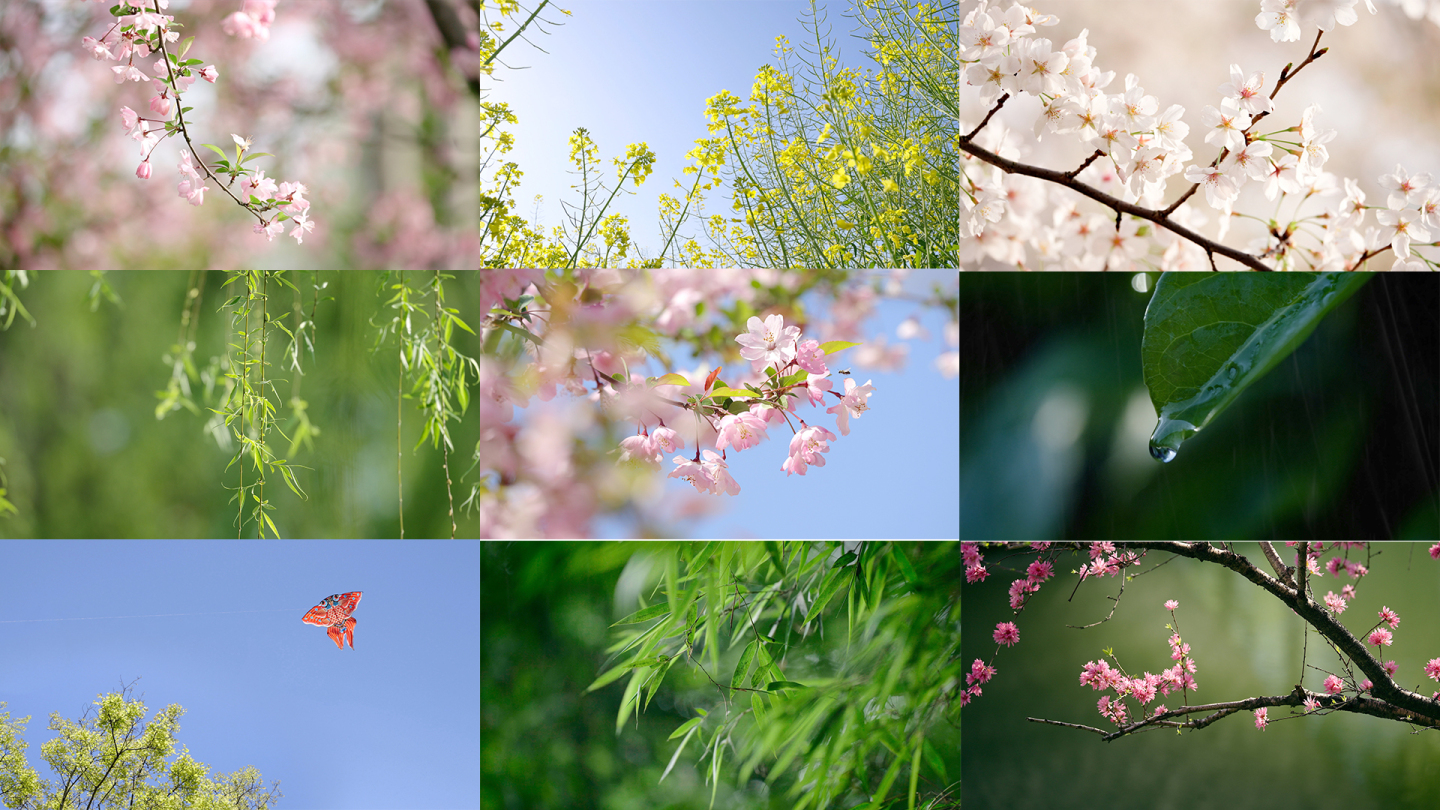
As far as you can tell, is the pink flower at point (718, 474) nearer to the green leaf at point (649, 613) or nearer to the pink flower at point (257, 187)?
the green leaf at point (649, 613)

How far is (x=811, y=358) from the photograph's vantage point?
52.9 inches

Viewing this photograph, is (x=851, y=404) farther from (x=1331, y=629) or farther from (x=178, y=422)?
(x=178, y=422)

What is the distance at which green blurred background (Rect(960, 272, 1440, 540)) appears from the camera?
52.7 inches

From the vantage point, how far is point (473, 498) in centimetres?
138

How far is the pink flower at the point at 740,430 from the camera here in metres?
1.34

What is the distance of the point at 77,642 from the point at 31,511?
0.23 metres

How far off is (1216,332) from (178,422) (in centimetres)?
168

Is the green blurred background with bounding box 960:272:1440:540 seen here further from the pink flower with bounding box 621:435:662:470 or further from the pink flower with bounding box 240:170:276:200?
the pink flower with bounding box 240:170:276:200

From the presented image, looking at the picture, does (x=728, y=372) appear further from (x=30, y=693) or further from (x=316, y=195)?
(x=30, y=693)

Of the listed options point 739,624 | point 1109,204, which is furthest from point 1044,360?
point 739,624

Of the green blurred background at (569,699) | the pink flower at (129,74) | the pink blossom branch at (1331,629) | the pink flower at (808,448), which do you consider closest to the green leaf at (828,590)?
the green blurred background at (569,699)

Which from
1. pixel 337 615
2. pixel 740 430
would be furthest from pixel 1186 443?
pixel 337 615

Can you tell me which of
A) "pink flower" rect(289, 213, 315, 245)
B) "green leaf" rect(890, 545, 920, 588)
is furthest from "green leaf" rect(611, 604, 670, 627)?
"pink flower" rect(289, 213, 315, 245)

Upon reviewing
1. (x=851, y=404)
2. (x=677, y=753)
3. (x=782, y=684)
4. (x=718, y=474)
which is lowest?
(x=677, y=753)
